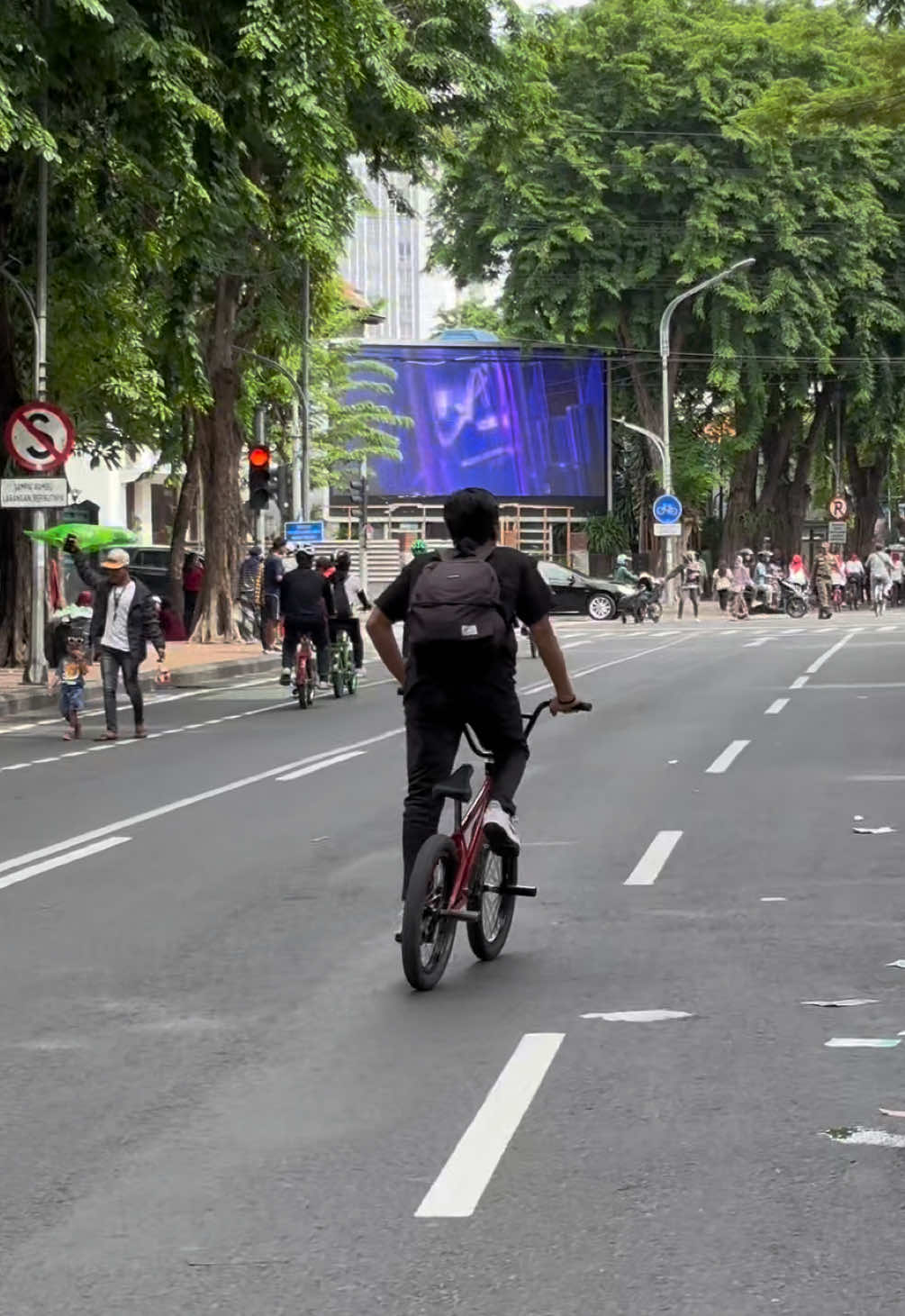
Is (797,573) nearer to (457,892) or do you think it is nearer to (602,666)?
(602,666)

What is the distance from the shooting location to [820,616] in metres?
56.3

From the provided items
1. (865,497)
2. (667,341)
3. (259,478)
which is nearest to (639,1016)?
(259,478)

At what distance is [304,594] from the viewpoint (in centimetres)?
2553

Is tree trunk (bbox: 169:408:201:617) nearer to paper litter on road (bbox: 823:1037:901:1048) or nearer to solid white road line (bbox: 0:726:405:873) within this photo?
solid white road line (bbox: 0:726:405:873)

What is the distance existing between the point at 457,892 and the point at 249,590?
3669cm

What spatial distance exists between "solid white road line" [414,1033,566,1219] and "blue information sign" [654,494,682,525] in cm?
5176

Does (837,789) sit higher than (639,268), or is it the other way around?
(639,268)

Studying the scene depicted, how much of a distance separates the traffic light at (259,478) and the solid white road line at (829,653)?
8829 millimetres

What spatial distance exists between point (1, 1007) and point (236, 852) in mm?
4346

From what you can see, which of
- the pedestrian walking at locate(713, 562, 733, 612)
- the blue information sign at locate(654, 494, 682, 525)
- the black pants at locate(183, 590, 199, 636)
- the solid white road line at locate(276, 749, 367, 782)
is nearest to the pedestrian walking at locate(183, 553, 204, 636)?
the black pants at locate(183, 590, 199, 636)

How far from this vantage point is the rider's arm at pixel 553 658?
332 inches

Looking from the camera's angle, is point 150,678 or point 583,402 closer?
point 150,678

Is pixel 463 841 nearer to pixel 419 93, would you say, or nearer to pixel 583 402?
pixel 419 93

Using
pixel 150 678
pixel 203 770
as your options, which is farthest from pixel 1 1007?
pixel 150 678
